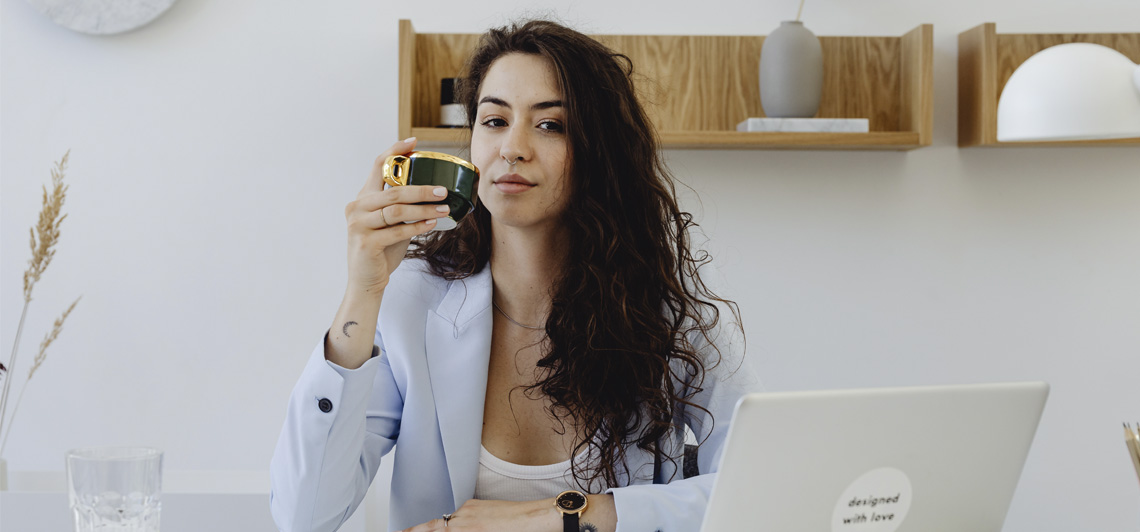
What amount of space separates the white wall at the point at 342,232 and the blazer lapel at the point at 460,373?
92cm

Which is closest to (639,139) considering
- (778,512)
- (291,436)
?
(291,436)

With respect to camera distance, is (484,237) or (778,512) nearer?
(778,512)

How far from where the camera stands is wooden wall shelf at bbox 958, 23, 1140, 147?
2037 millimetres

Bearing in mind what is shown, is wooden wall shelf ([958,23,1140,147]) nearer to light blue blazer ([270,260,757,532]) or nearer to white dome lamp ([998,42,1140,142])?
white dome lamp ([998,42,1140,142])

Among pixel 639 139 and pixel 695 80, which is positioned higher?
pixel 695 80

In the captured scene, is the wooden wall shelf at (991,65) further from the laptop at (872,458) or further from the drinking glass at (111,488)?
the drinking glass at (111,488)

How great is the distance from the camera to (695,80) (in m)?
2.16

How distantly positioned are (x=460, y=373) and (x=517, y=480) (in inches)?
7.0

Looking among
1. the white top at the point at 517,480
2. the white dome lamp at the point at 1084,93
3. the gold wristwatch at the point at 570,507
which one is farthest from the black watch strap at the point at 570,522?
the white dome lamp at the point at 1084,93

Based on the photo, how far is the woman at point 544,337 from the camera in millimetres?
1304

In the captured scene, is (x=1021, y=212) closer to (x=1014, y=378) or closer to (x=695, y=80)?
(x=1014, y=378)

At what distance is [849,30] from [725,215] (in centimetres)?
54

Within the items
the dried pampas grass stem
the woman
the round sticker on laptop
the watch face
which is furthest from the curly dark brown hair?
the dried pampas grass stem

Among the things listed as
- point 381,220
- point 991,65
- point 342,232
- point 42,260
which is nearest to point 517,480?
point 381,220
